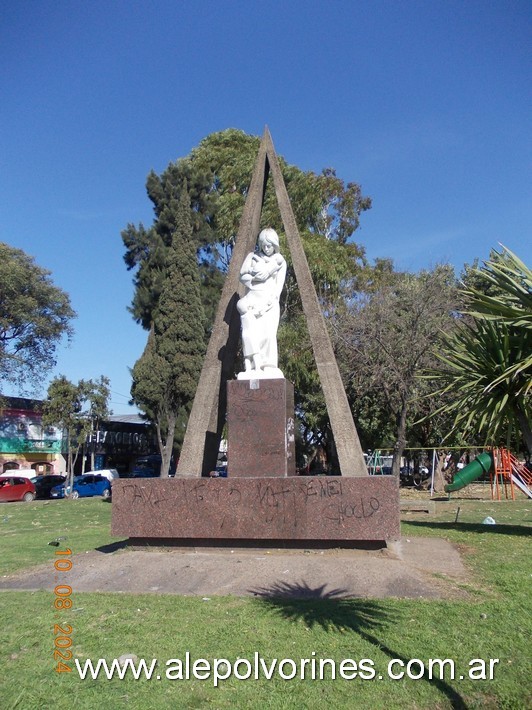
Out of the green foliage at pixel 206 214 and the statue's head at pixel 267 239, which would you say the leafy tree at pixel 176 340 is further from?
the statue's head at pixel 267 239

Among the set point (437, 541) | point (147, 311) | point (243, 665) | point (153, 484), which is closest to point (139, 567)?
point (153, 484)

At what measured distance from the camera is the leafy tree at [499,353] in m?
8.73

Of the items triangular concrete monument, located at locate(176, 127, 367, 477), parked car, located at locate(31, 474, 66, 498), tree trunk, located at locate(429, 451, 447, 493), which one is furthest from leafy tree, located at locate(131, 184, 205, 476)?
triangular concrete monument, located at locate(176, 127, 367, 477)

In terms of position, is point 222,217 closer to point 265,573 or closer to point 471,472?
point 471,472

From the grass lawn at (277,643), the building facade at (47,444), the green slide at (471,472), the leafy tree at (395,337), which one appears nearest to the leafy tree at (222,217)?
the leafy tree at (395,337)

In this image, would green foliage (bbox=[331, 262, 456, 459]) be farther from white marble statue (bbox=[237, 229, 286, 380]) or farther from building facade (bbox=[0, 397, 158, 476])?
building facade (bbox=[0, 397, 158, 476])

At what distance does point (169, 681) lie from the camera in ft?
13.6

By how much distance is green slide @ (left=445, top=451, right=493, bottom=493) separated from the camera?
75.2 ft

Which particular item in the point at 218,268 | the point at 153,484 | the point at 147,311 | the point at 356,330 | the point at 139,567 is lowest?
the point at 139,567

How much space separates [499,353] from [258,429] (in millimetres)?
3849

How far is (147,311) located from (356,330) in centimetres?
1309

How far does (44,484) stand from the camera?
30.2 metres

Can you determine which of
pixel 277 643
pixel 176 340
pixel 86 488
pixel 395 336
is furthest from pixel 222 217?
pixel 277 643

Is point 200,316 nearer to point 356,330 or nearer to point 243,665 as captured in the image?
point 356,330
